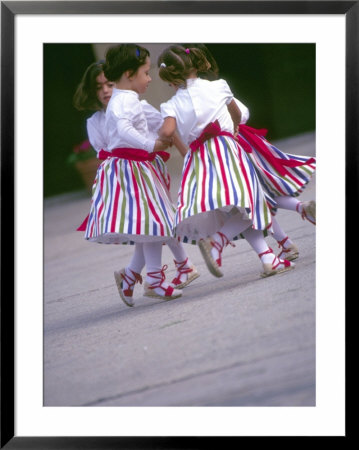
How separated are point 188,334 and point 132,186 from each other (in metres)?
0.74

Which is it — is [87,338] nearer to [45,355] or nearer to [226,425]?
[45,355]

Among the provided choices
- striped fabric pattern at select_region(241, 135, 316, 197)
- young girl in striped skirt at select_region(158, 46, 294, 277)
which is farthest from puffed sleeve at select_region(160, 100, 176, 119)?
striped fabric pattern at select_region(241, 135, 316, 197)

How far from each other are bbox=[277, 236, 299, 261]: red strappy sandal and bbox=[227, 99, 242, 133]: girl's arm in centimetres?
49

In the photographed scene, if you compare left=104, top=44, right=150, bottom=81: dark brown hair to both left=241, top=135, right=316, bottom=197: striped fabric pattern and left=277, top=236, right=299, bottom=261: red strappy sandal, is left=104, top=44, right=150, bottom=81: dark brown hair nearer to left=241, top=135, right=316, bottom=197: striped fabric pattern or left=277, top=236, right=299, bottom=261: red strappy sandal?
left=241, top=135, right=316, bottom=197: striped fabric pattern

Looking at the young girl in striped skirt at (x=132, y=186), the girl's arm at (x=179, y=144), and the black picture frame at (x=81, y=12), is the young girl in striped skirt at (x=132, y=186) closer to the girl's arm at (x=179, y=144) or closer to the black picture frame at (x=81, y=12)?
the girl's arm at (x=179, y=144)

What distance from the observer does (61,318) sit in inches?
170

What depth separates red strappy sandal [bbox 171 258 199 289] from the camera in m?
4.56

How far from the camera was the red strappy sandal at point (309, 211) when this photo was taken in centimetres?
413

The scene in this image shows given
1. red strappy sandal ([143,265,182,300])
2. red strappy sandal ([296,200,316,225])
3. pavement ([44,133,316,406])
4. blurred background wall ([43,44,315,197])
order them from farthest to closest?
red strappy sandal ([143,265,182,300]) → red strappy sandal ([296,200,316,225]) → blurred background wall ([43,44,315,197]) → pavement ([44,133,316,406])

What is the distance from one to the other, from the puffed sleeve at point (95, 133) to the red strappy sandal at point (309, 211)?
2.78 feet

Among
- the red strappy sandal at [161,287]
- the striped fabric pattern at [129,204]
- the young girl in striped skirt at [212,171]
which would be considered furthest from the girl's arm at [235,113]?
the red strappy sandal at [161,287]

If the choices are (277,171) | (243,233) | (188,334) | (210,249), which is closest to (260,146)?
(277,171)

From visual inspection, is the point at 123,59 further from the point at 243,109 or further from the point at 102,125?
the point at 243,109

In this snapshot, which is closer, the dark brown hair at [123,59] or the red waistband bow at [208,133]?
the dark brown hair at [123,59]
